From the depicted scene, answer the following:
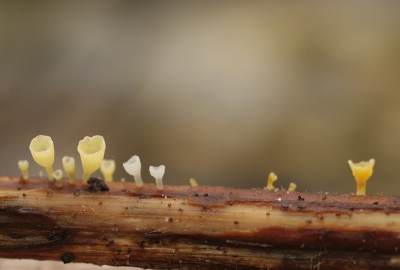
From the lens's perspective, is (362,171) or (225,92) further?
(225,92)

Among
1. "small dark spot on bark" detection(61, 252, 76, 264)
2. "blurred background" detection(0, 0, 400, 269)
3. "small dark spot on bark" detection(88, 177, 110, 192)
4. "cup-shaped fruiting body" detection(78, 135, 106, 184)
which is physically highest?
"blurred background" detection(0, 0, 400, 269)

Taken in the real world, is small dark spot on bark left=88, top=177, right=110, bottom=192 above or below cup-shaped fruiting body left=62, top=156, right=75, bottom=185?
below

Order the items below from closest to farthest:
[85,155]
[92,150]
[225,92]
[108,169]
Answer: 1. [85,155]
2. [92,150]
3. [108,169]
4. [225,92]

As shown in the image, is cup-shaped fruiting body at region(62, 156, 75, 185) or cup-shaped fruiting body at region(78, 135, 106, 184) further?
cup-shaped fruiting body at region(62, 156, 75, 185)

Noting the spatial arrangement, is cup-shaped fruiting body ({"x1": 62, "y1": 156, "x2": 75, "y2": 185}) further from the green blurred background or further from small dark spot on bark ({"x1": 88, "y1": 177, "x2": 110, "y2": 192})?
the green blurred background

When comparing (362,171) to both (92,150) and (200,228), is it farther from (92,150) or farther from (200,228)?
(92,150)

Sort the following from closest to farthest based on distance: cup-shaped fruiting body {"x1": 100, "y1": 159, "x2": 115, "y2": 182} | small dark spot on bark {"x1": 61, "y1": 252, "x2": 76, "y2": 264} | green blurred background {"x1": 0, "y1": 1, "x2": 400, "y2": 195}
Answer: small dark spot on bark {"x1": 61, "y1": 252, "x2": 76, "y2": 264}
cup-shaped fruiting body {"x1": 100, "y1": 159, "x2": 115, "y2": 182}
green blurred background {"x1": 0, "y1": 1, "x2": 400, "y2": 195}

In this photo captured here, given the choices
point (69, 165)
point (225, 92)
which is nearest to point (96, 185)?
point (69, 165)

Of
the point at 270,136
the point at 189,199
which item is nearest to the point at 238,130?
the point at 270,136

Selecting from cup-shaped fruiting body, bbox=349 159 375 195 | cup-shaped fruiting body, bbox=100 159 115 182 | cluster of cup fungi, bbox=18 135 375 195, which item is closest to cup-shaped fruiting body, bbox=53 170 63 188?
cluster of cup fungi, bbox=18 135 375 195
